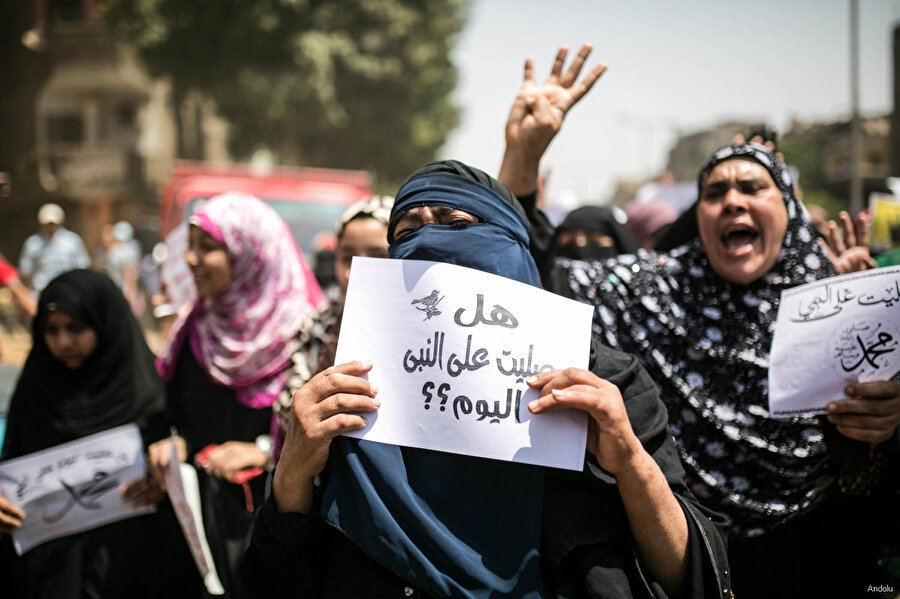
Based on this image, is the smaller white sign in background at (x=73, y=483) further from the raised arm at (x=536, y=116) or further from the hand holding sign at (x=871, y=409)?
the hand holding sign at (x=871, y=409)

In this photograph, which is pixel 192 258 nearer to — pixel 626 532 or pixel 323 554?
pixel 323 554

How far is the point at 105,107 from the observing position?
28.6m

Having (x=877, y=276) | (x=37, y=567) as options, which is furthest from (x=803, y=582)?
(x=37, y=567)

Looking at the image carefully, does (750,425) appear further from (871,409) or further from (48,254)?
(48,254)

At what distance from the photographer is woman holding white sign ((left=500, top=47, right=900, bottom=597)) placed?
2.13 m

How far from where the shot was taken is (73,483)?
2490 mm

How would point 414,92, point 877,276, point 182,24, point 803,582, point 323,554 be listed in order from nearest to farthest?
point 323,554 < point 877,276 < point 803,582 < point 182,24 < point 414,92

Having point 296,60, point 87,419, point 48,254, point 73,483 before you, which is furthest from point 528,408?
point 296,60

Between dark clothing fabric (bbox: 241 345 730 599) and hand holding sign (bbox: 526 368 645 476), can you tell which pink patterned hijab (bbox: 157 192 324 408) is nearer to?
dark clothing fabric (bbox: 241 345 730 599)

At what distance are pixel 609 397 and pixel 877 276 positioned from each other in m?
0.99

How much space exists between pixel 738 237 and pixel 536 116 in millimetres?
737

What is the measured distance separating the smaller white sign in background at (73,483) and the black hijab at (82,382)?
146mm

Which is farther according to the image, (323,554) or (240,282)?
(240,282)

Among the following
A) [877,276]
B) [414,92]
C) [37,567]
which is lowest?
[37,567]
